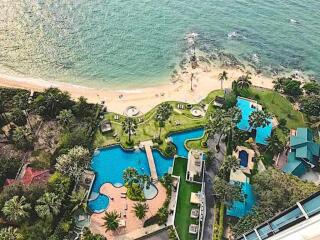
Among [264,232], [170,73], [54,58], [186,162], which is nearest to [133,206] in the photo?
[186,162]

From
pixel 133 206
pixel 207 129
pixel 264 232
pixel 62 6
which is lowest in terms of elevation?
pixel 133 206

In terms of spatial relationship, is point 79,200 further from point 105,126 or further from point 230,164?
point 230,164

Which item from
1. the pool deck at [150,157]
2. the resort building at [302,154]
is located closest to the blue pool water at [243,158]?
the resort building at [302,154]

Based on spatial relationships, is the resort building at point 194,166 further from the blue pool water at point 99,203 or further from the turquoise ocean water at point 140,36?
the turquoise ocean water at point 140,36

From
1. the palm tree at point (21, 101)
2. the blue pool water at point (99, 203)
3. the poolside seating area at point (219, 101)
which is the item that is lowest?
the blue pool water at point (99, 203)

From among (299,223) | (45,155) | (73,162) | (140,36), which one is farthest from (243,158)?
(140,36)

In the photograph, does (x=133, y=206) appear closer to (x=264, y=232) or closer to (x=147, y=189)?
(x=147, y=189)

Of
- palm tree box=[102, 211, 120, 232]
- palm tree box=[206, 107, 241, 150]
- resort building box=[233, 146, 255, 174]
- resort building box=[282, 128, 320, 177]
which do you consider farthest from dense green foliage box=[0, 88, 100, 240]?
resort building box=[282, 128, 320, 177]
